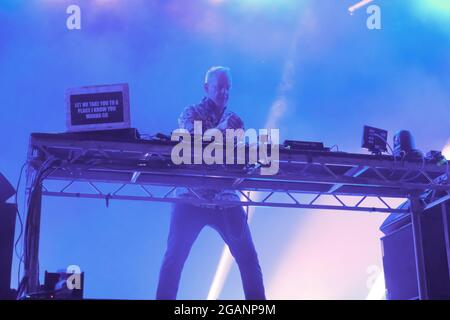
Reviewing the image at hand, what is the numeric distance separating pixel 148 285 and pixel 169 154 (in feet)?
7.17

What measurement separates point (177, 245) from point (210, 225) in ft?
0.98

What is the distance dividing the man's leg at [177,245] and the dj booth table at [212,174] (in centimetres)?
10

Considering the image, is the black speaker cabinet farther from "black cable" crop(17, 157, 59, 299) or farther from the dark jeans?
"black cable" crop(17, 157, 59, 299)

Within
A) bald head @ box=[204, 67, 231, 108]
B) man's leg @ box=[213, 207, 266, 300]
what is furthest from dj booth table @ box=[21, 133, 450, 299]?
bald head @ box=[204, 67, 231, 108]

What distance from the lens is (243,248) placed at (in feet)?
14.5

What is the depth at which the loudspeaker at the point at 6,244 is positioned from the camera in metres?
3.76

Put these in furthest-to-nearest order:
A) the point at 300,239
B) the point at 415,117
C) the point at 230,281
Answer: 1. the point at 415,117
2. the point at 300,239
3. the point at 230,281

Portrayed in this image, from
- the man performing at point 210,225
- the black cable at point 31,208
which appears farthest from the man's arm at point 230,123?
the black cable at point 31,208

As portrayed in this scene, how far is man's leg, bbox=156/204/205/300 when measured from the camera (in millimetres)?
4277

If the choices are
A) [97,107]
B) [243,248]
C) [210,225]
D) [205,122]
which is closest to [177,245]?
[210,225]

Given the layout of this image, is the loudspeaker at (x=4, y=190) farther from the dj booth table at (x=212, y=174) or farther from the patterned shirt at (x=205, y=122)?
the patterned shirt at (x=205, y=122)
